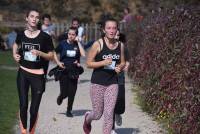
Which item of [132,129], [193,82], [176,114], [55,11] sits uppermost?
[193,82]

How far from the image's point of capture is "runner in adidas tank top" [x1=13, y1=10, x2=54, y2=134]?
898 centimetres

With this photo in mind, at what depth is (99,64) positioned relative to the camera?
8.72 m

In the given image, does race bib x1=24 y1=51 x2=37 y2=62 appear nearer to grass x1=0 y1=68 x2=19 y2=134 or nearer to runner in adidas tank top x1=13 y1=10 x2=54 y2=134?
runner in adidas tank top x1=13 y1=10 x2=54 y2=134

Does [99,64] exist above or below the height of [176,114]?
above

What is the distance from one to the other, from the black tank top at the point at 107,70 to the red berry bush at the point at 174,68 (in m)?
0.94

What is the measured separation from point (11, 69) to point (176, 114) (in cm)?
1215

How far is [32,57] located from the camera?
897 centimetres

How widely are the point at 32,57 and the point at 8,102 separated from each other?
15.3ft

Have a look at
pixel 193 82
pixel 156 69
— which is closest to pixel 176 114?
pixel 193 82

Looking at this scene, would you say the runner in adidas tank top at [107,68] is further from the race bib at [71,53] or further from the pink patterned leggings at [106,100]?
the race bib at [71,53]

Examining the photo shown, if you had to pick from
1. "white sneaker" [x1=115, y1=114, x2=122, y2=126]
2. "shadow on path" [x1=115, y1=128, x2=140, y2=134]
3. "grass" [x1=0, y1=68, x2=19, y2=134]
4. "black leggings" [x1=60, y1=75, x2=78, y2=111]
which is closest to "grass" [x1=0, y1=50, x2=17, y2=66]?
"grass" [x1=0, y1=68, x2=19, y2=134]

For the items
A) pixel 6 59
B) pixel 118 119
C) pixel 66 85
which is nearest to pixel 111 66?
pixel 118 119

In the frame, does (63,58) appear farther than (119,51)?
Yes

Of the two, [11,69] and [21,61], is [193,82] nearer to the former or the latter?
[21,61]
